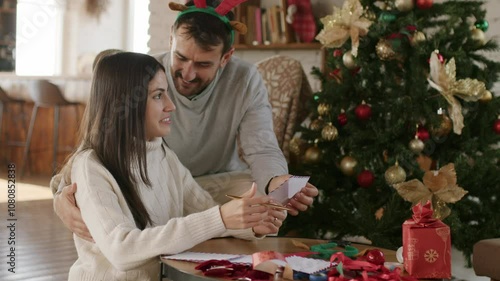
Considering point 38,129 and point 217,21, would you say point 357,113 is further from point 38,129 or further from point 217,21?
point 38,129

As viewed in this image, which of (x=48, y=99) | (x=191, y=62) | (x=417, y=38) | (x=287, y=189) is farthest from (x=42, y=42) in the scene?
(x=287, y=189)

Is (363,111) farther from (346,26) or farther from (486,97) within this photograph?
(486,97)

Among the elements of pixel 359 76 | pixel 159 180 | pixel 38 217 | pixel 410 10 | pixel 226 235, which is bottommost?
pixel 38 217

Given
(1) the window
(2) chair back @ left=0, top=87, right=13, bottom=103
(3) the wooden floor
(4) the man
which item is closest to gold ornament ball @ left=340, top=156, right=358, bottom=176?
(4) the man

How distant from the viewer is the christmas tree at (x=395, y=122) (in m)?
3.37

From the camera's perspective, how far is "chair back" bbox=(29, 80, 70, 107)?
7.51m

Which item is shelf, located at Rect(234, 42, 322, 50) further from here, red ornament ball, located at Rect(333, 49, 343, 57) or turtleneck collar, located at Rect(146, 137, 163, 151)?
turtleneck collar, located at Rect(146, 137, 163, 151)

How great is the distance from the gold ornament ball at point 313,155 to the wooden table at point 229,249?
1.51 m

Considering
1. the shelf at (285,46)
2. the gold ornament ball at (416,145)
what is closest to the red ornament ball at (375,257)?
the gold ornament ball at (416,145)

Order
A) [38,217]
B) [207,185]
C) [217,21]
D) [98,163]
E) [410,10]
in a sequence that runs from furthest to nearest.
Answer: [38,217], [410,10], [207,185], [217,21], [98,163]

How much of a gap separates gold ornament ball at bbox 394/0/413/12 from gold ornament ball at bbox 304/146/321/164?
722mm

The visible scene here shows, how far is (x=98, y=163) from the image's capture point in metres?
1.87

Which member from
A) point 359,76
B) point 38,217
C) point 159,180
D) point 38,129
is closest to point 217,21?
point 159,180

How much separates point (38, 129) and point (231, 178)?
5713mm
